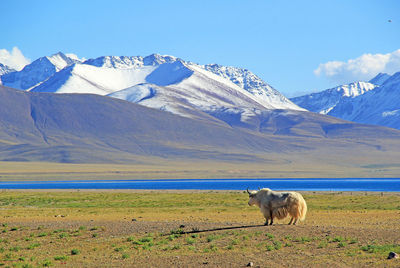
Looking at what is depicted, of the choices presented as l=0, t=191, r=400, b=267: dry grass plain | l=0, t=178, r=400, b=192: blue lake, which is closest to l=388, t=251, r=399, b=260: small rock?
l=0, t=191, r=400, b=267: dry grass plain

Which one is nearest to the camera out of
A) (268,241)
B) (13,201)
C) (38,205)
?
(268,241)

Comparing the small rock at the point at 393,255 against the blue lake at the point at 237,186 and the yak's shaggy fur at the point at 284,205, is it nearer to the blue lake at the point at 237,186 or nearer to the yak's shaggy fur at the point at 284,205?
the yak's shaggy fur at the point at 284,205

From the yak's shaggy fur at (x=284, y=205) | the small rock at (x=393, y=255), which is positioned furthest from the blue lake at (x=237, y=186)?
the small rock at (x=393, y=255)

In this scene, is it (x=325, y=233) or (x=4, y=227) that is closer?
(x=325, y=233)

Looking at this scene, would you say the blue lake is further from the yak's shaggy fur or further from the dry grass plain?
the dry grass plain

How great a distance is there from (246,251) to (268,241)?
184 centimetres

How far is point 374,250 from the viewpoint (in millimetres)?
23688

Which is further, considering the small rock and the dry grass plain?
the dry grass plain

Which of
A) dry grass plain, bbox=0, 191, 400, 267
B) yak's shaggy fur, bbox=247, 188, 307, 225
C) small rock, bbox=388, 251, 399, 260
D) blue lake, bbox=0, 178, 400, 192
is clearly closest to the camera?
small rock, bbox=388, 251, 399, 260

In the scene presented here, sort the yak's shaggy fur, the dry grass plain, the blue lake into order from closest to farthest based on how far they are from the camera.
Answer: the dry grass plain → the yak's shaggy fur → the blue lake

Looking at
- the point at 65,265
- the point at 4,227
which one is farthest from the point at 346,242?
the point at 4,227

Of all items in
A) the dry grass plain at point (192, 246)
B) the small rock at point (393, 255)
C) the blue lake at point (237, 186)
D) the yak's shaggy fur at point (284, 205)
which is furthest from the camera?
the blue lake at point (237, 186)

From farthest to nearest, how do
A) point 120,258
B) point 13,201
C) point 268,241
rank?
point 13,201 < point 268,241 < point 120,258

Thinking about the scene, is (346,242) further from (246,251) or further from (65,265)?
(65,265)
